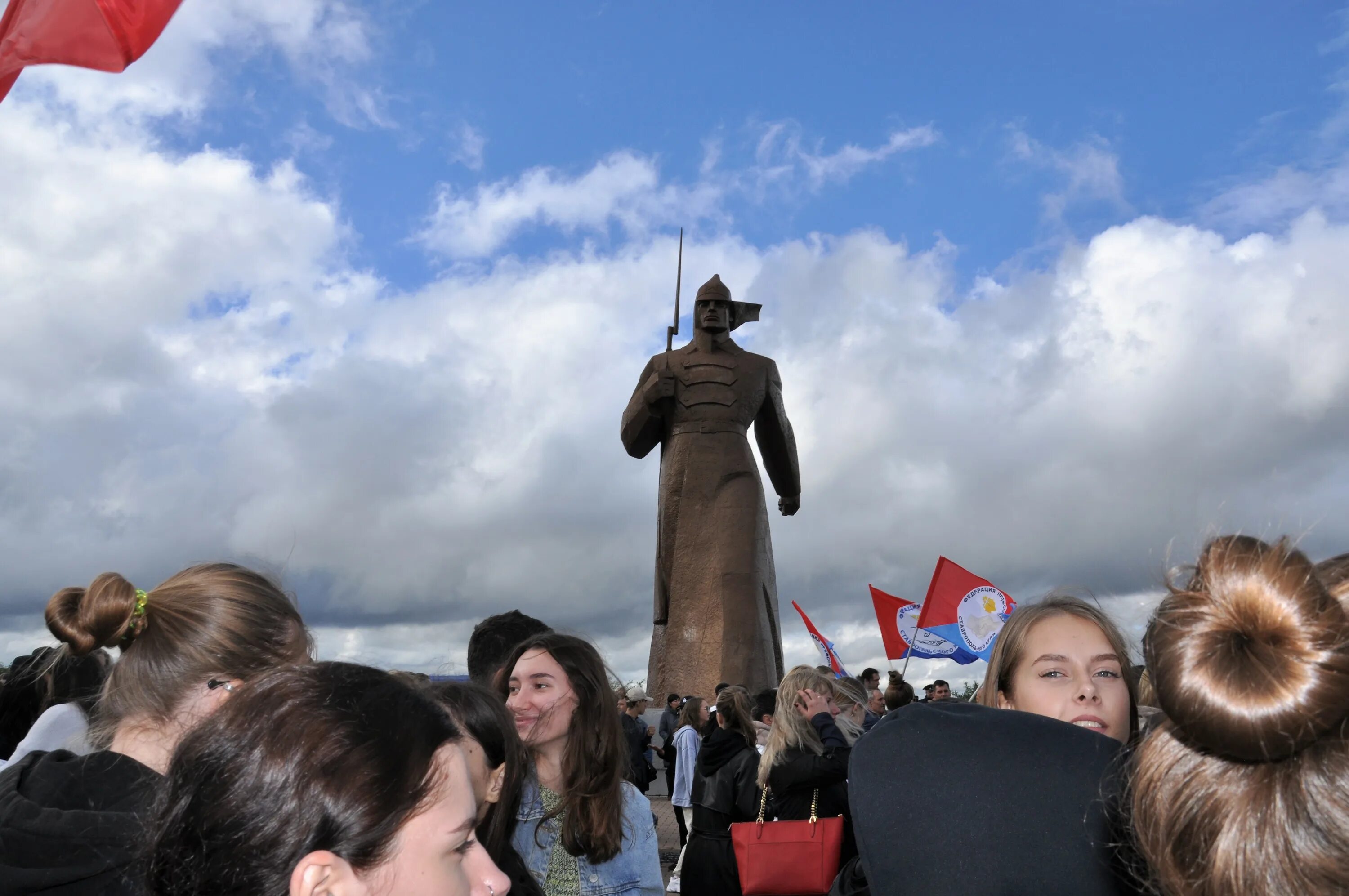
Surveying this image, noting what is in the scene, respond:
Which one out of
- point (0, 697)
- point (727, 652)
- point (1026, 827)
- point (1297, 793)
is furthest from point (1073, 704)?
point (727, 652)

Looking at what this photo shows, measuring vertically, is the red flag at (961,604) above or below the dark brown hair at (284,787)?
above

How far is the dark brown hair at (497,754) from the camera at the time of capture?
2.22m

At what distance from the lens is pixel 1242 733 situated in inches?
34.1

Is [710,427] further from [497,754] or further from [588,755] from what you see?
[497,754]

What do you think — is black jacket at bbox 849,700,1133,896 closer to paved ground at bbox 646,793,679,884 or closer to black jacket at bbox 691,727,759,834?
black jacket at bbox 691,727,759,834

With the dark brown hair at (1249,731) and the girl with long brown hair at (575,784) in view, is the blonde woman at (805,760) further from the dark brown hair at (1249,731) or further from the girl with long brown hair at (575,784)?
the dark brown hair at (1249,731)

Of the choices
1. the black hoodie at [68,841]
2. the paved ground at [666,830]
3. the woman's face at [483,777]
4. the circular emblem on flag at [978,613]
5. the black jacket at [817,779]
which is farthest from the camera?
the circular emblem on flag at [978,613]

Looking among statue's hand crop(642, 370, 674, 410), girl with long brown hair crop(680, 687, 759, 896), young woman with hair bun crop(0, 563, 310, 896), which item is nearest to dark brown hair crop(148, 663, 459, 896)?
young woman with hair bun crop(0, 563, 310, 896)

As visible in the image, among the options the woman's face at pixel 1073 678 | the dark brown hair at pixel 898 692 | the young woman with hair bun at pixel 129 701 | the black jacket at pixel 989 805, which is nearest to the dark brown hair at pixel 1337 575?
the black jacket at pixel 989 805

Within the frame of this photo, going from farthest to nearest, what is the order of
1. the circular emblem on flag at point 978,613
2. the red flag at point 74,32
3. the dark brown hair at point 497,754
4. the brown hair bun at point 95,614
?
the circular emblem on flag at point 978,613, the red flag at point 74,32, the dark brown hair at point 497,754, the brown hair bun at point 95,614

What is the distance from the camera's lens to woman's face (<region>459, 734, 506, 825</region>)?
199 cm

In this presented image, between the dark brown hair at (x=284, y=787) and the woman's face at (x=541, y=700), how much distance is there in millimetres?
1373

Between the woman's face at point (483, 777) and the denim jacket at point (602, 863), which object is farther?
the denim jacket at point (602, 863)

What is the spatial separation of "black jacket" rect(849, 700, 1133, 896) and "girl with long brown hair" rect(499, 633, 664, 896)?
1.27 metres
